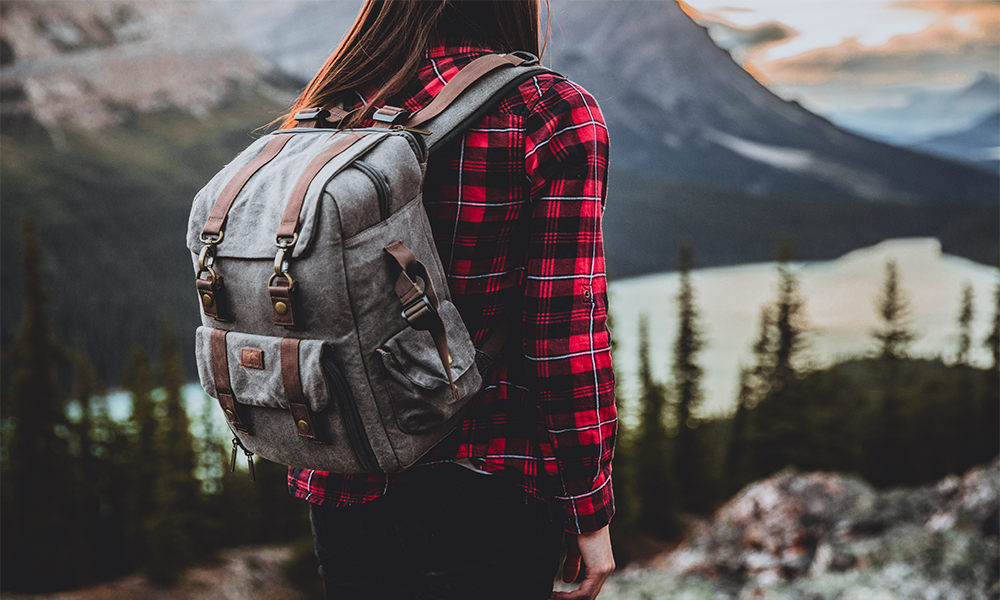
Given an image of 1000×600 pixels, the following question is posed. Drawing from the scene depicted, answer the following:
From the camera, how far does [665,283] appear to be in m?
19.9

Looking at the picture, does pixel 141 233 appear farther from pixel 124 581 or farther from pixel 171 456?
pixel 124 581

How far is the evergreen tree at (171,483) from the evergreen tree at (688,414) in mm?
16237

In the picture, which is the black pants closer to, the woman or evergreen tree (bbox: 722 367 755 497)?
the woman

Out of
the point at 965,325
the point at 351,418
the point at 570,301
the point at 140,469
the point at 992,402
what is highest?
the point at 570,301

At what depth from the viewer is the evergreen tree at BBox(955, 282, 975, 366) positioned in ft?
49.3

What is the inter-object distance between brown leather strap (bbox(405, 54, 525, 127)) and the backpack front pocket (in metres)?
0.33

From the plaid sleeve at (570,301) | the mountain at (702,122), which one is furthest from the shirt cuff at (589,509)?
the mountain at (702,122)

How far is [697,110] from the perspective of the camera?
53.2 ft

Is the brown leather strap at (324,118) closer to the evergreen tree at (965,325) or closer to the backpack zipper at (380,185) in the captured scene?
the backpack zipper at (380,185)

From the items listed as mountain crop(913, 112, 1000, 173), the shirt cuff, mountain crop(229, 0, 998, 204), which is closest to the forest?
mountain crop(229, 0, 998, 204)

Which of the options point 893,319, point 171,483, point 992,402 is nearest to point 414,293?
point 893,319

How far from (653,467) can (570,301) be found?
2305 cm

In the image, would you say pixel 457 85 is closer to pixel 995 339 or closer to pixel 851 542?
pixel 851 542

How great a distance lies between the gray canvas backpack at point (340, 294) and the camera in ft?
3.21
